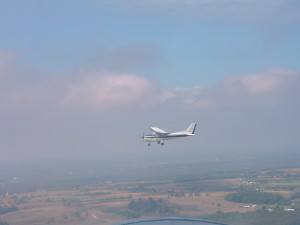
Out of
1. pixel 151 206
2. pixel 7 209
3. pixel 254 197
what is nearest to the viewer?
pixel 151 206

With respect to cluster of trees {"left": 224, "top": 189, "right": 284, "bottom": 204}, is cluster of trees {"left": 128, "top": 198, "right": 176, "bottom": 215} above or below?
below

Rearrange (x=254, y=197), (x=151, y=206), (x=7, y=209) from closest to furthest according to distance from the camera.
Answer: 1. (x=151, y=206)
2. (x=7, y=209)
3. (x=254, y=197)

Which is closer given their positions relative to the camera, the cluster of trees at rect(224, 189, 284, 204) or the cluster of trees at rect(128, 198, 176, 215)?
the cluster of trees at rect(128, 198, 176, 215)

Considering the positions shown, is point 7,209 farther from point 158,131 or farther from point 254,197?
point 254,197

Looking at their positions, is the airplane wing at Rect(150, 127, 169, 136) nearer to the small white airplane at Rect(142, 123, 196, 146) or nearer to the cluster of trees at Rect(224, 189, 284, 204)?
the small white airplane at Rect(142, 123, 196, 146)

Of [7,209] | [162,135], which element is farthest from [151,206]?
[7,209]

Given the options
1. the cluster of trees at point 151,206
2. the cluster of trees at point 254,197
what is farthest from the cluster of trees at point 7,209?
the cluster of trees at point 254,197

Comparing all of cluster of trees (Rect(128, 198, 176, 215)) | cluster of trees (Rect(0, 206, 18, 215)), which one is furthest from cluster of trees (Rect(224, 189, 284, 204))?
cluster of trees (Rect(0, 206, 18, 215))
